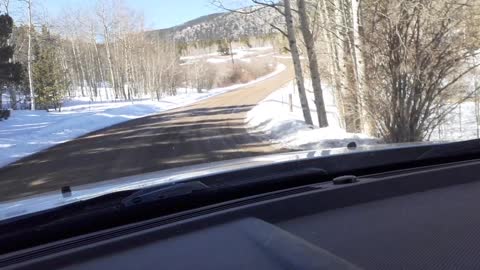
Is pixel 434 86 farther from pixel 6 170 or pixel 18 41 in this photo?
pixel 18 41

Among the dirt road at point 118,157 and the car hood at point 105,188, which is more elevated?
the car hood at point 105,188

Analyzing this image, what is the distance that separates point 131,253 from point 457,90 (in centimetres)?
921

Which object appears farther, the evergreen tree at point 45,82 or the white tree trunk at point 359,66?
the evergreen tree at point 45,82

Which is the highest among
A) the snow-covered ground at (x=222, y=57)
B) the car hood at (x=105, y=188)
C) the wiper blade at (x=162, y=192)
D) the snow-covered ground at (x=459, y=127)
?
the snow-covered ground at (x=222, y=57)

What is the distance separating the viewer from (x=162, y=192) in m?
2.16

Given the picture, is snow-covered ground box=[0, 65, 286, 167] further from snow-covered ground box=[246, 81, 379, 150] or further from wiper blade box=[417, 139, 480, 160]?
wiper blade box=[417, 139, 480, 160]

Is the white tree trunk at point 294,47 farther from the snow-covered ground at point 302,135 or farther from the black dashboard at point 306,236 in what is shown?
the black dashboard at point 306,236

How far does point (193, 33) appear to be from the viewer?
192 m

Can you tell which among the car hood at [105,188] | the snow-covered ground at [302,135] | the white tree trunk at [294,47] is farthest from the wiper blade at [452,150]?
the white tree trunk at [294,47]

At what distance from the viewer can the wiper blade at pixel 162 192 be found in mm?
2078

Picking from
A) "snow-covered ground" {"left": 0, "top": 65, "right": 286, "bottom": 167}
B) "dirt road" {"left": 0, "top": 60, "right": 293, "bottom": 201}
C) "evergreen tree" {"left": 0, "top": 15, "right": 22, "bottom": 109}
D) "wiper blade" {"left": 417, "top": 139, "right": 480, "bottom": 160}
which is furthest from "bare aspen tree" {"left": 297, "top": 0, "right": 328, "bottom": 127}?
"evergreen tree" {"left": 0, "top": 15, "right": 22, "bottom": 109}

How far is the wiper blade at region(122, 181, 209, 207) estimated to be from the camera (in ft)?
6.82

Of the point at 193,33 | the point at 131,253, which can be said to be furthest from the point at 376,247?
the point at 193,33

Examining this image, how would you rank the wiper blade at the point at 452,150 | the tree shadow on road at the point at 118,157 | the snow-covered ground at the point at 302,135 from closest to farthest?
the wiper blade at the point at 452,150 < the tree shadow on road at the point at 118,157 < the snow-covered ground at the point at 302,135
